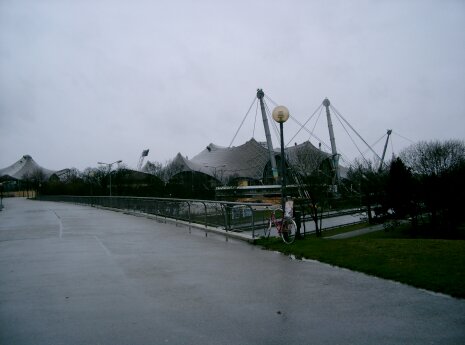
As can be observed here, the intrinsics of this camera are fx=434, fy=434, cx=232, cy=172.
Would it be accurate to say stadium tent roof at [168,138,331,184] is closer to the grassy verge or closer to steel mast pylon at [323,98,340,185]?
steel mast pylon at [323,98,340,185]

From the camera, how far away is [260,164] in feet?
384

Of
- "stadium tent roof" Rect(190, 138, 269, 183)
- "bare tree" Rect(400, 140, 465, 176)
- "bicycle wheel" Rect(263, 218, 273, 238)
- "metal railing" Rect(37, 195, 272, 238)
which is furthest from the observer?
"stadium tent roof" Rect(190, 138, 269, 183)

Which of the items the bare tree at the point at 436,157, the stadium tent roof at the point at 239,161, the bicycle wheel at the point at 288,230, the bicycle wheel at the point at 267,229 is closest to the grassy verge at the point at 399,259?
the bicycle wheel at the point at 288,230

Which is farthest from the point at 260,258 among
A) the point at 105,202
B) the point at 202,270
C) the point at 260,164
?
the point at 260,164

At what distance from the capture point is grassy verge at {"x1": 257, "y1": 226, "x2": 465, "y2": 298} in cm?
661

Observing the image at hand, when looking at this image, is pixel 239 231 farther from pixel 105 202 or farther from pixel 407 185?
pixel 407 185

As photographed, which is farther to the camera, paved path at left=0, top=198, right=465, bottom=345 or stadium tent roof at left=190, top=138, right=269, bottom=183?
stadium tent roof at left=190, top=138, right=269, bottom=183

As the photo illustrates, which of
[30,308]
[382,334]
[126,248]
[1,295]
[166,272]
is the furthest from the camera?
[126,248]

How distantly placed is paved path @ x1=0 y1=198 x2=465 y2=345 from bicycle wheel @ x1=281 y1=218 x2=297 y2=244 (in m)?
1.70

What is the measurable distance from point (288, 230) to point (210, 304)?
598cm

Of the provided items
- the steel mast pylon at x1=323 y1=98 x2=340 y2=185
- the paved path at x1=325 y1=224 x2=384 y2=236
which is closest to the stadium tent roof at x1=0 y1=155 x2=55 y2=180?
the steel mast pylon at x1=323 y1=98 x2=340 y2=185

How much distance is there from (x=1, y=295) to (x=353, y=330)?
507 centimetres

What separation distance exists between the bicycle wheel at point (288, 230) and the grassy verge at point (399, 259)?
0.19 metres

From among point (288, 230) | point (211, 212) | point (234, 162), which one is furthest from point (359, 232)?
point (234, 162)
